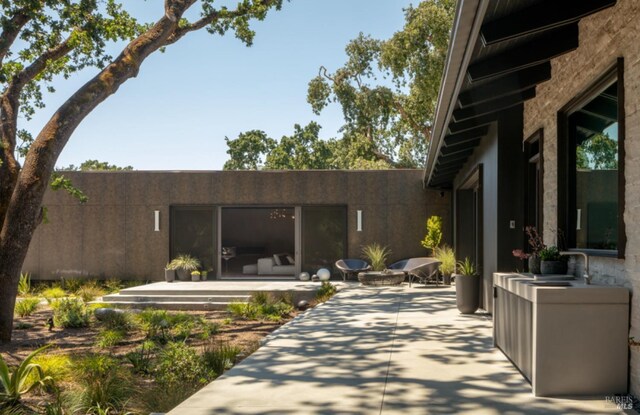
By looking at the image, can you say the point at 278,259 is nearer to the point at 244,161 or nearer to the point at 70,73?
the point at 70,73

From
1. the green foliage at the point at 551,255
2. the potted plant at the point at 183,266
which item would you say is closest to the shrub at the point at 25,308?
the potted plant at the point at 183,266

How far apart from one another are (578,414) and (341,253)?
12.6 metres

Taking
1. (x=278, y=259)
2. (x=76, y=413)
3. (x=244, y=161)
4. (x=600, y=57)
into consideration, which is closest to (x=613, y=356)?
(x=600, y=57)

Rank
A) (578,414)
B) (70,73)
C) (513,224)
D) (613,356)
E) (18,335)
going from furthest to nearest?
(70,73), (18,335), (513,224), (613,356), (578,414)

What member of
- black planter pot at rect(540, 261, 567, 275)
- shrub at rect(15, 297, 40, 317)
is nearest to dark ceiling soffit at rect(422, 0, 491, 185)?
black planter pot at rect(540, 261, 567, 275)

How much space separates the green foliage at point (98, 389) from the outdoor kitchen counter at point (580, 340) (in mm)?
2925

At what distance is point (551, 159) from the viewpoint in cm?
646

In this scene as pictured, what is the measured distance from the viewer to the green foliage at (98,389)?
4527mm

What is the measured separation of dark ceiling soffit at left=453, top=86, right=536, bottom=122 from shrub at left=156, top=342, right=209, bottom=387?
156 inches

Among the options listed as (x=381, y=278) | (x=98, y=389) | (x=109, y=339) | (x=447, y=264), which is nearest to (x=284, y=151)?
(x=381, y=278)

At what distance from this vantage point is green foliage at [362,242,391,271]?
15648mm

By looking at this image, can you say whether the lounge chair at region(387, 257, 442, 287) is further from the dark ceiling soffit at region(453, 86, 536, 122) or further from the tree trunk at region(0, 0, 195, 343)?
the tree trunk at region(0, 0, 195, 343)

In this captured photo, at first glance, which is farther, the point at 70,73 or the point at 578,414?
the point at 70,73

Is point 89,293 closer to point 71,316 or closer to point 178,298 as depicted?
point 178,298
